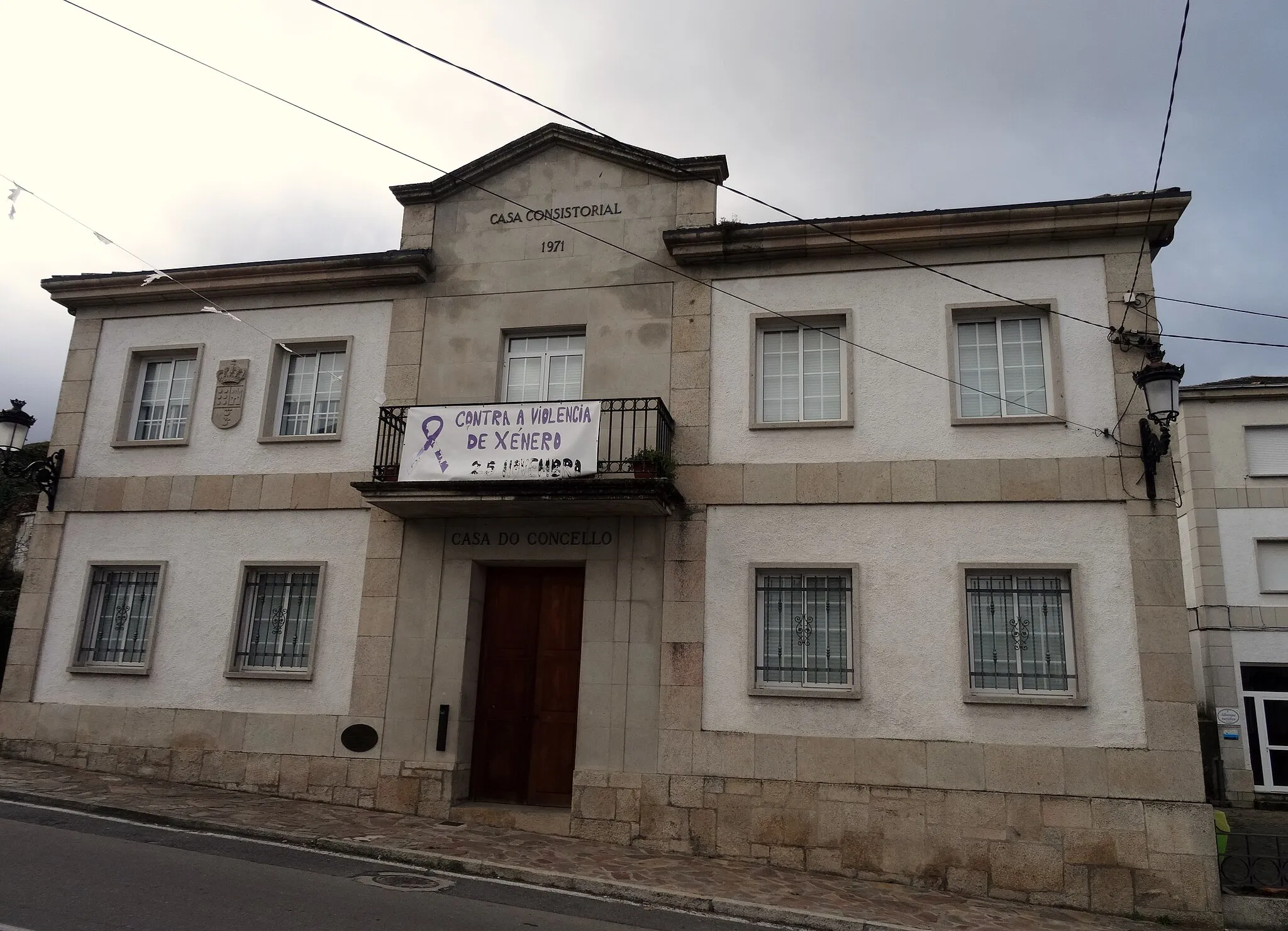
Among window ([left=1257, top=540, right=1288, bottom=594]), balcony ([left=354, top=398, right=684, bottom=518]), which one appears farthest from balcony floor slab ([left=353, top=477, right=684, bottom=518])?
window ([left=1257, top=540, right=1288, bottom=594])

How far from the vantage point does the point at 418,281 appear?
12.5 meters

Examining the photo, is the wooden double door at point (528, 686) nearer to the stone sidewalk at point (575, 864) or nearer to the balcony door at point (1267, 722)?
the stone sidewalk at point (575, 864)

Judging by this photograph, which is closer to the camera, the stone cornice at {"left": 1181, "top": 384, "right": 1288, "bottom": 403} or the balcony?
the balcony

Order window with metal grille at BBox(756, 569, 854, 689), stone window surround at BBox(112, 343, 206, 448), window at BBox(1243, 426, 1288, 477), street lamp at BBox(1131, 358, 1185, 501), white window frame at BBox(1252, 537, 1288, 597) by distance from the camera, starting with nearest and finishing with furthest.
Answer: street lamp at BBox(1131, 358, 1185, 501) < window with metal grille at BBox(756, 569, 854, 689) < stone window surround at BBox(112, 343, 206, 448) < white window frame at BBox(1252, 537, 1288, 597) < window at BBox(1243, 426, 1288, 477)

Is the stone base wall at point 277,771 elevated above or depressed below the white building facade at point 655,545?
below

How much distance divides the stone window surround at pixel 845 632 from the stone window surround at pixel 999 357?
218 cm

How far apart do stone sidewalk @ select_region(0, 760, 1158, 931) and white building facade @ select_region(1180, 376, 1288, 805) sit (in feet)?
36.1

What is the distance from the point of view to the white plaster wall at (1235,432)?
18.3 metres

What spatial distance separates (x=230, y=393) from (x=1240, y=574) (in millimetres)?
18286

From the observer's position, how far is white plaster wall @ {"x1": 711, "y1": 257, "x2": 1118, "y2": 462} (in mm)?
10336

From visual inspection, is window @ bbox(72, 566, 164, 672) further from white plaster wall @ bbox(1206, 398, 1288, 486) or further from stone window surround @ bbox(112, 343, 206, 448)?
white plaster wall @ bbox(1206, 398, 1288, 486)

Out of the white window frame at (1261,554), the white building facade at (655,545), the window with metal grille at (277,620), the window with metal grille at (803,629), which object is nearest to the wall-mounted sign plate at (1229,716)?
the white window frame at (1261,554)

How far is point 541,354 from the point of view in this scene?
1206cm

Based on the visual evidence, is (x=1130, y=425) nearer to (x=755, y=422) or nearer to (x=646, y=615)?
(x=755, y=422)
